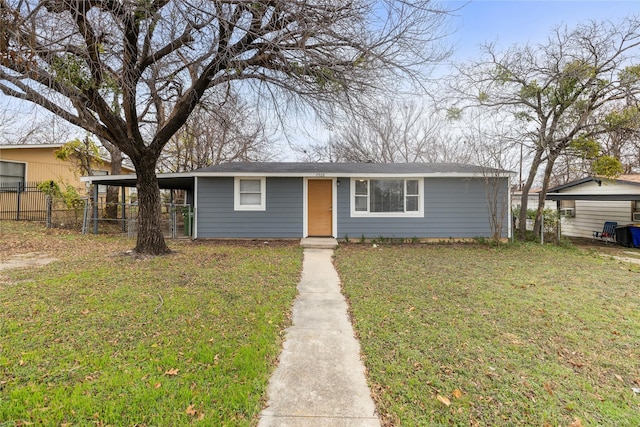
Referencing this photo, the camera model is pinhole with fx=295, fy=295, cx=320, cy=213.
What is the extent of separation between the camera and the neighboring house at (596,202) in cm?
1043

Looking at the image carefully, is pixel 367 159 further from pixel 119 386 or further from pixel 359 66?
pixel 119 386

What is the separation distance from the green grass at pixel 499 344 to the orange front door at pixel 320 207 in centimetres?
378

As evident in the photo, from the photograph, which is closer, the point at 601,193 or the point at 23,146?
the point at 601,193

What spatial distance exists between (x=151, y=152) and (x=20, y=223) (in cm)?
906

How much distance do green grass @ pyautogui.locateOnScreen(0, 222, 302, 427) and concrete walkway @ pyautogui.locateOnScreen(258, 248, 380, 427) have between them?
15 centimetres

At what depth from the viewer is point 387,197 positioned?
9812 mm

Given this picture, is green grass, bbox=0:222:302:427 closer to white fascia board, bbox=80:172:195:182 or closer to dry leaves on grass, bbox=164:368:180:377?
dry leaves on grass, bbox=164:368:180:377

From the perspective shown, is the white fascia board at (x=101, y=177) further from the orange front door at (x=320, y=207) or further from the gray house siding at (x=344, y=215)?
the orange front door at (x=320, y=207)

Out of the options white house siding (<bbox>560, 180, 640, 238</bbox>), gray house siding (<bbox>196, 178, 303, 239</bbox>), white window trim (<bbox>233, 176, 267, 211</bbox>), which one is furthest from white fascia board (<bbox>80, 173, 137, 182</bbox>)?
white house siding (<bbox>560, 180, 640, 238</bbox>)

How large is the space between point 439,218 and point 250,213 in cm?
622

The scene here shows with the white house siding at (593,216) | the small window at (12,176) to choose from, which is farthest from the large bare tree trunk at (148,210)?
the white house siding at (593,216)

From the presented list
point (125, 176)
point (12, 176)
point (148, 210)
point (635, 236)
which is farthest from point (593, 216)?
point (12, 176)

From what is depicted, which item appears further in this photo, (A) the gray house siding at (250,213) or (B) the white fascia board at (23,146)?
(B) the white fascia board at (23,146)

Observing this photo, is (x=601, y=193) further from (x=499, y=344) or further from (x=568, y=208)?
(x=499, y=344)
